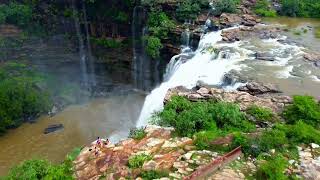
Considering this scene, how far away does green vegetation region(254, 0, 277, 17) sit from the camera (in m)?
26.2

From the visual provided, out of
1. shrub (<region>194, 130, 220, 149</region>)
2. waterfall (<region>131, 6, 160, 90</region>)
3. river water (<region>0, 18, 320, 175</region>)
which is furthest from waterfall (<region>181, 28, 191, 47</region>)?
shrub (<region>194, 130, 220, 149</region>)

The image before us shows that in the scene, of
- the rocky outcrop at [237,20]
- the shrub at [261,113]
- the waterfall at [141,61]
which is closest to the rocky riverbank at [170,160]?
the shrub at [261,113]

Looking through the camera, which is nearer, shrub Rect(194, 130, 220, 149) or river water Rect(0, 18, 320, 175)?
shrub Rect(194, 130, 220, 149)

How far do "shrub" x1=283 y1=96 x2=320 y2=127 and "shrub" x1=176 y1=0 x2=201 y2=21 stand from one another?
11.3 m

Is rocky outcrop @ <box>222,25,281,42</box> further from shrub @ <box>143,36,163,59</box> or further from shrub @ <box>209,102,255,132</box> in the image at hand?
shrub @ <box>209,102,255,132</box>

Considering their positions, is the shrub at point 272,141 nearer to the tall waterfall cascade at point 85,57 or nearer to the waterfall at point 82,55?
the tall waterfall cascade at point 85,57

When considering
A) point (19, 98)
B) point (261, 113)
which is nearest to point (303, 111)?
point (261, 113)

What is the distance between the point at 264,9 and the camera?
26.6 m

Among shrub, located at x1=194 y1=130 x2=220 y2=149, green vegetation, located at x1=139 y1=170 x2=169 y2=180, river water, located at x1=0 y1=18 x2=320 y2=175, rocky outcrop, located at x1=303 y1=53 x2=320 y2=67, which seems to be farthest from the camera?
rocky outcrop, located at x1=303 y1=53 x2=320 y2=67

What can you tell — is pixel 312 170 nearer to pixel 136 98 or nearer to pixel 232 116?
pixel 232 116

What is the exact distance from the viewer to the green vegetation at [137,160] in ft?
40.9

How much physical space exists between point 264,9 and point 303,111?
13.5 meters

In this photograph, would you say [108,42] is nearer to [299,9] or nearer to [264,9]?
[264,9]

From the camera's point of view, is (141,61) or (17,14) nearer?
(141,61)
